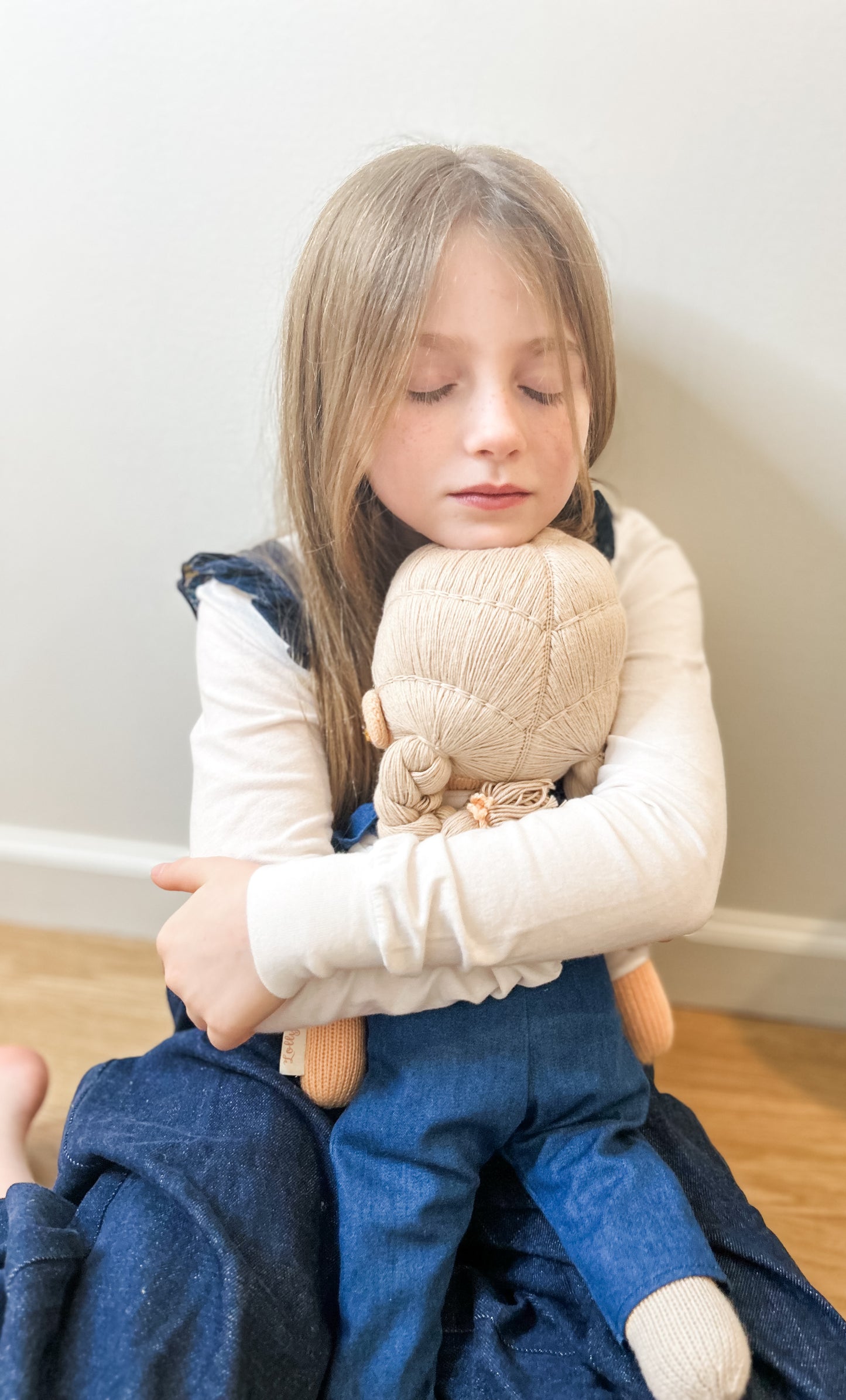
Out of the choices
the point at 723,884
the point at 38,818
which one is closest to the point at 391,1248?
the point at 723,884

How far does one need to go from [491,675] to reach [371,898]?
15 centimetres

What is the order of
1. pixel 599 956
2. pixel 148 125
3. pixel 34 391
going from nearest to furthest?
1. pixel 599 956
2. pixel 148 125
3. pixel 34 391

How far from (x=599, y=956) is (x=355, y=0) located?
0.77m

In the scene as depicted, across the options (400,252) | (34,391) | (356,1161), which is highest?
(400,252)

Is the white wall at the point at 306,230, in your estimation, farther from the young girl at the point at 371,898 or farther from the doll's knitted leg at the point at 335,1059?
the doll's knitted leg at the point at 335,1059

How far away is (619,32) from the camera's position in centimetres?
73

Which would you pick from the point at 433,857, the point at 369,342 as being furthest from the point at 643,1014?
the point at 369,342

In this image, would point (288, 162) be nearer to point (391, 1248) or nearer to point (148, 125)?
point (148, 125)

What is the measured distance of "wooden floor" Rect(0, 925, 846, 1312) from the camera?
870 millimetres

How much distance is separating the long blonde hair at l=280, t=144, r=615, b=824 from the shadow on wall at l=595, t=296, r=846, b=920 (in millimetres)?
175

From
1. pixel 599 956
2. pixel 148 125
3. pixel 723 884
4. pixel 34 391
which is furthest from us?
pixel 723 884

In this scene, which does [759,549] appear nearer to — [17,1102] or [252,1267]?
[252,1267]

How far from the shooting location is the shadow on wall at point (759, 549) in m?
0.83

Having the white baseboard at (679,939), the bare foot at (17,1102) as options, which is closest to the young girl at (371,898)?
the bare foot at (17,1102)
